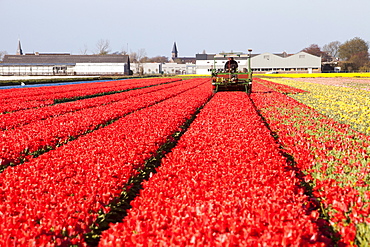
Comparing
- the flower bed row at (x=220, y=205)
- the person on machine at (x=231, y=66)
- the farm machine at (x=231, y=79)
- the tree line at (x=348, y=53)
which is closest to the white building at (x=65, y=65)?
the tree line at (x=348, y=53)

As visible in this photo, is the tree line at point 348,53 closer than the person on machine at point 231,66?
No

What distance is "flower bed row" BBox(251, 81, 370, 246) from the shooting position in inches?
180

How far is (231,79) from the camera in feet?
84.0

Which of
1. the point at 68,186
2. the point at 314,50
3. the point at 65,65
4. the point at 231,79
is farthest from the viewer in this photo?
the point at 314,50

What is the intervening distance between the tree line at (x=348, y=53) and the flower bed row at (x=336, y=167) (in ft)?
335

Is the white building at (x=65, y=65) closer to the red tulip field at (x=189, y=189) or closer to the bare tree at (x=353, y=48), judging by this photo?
the bare tree at (x=353, y=48)

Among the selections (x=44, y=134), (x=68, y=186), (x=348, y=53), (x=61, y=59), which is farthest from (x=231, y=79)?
(x=348, y=53)

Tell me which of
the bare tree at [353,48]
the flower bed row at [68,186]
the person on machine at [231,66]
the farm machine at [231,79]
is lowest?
the flower bed row at [68,186]

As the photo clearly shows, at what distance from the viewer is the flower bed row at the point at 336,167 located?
457 centimetres

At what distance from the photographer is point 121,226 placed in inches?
176

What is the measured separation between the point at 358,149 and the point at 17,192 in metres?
6.82

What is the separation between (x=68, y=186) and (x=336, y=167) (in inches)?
175

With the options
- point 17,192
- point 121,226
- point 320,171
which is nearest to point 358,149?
point 320,171

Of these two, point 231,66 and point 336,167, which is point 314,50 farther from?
point 336,167
